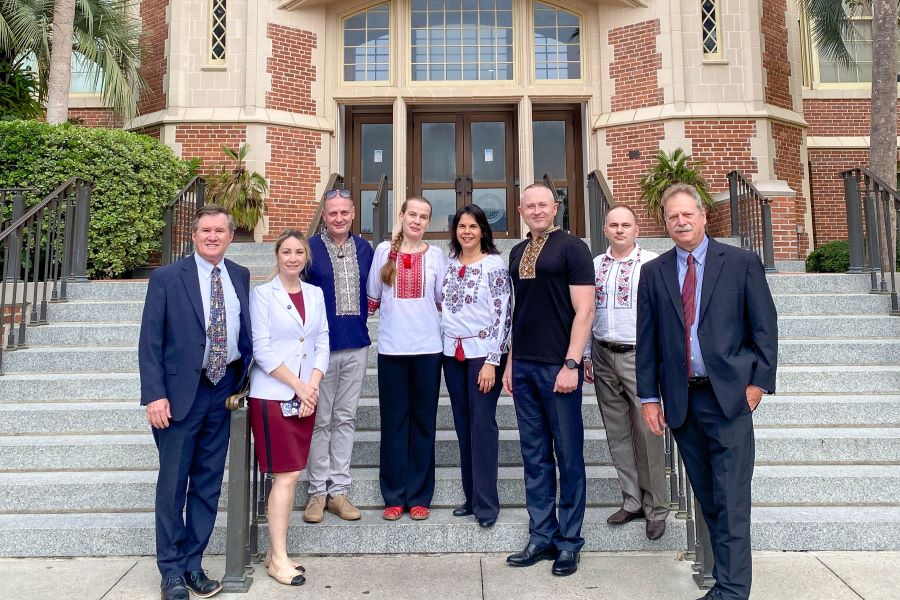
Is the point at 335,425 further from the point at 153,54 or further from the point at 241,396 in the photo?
the point at 153,54

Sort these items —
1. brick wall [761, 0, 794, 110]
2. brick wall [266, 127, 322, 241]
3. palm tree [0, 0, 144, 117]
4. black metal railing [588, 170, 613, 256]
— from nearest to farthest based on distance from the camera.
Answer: black metal railing [588, 170, 613, 256], palm tree [0, 0, 144, 117], brick wall [266, 127, 322, 241], brick wall [761, 0, 794, 110]

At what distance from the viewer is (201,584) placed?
9.36ft

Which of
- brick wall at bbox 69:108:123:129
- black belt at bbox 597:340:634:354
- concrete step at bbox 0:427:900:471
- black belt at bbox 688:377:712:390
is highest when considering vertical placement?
brick wall at bbox 69:108:123:129

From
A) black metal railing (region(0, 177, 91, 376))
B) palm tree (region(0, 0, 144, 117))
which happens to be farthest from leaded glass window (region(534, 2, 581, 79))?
black metal railing (region(0, 177, 91, 376))

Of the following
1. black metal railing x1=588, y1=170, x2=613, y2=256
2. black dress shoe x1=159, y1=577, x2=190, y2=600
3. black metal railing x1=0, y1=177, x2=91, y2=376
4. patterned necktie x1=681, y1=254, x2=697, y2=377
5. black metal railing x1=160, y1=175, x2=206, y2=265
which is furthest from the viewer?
black metal railing x1=160, y1=175, x2=206, y2=265

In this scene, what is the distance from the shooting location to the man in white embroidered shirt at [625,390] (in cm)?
327

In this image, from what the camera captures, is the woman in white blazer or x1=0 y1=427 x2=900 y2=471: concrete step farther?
x1=0 y1=427 x2=900 y2=471: concrete step

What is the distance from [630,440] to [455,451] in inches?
47.2

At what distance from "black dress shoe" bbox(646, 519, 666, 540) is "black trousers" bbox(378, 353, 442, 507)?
1.22 meters

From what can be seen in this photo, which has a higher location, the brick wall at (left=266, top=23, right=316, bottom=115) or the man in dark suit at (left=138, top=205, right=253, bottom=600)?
the brick wall at (left=266, top=23, right=316, bottom=115)

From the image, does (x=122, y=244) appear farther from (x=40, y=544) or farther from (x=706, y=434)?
(x=706, y=434)

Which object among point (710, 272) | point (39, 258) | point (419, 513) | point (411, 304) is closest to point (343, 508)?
point (419, 513)

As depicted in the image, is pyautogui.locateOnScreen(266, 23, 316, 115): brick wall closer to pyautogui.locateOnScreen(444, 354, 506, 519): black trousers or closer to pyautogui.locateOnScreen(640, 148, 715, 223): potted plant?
pyautogui.locateOnScreen(640, 148, 715, 223): potted plant

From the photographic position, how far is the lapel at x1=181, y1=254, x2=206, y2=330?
2.89 m
